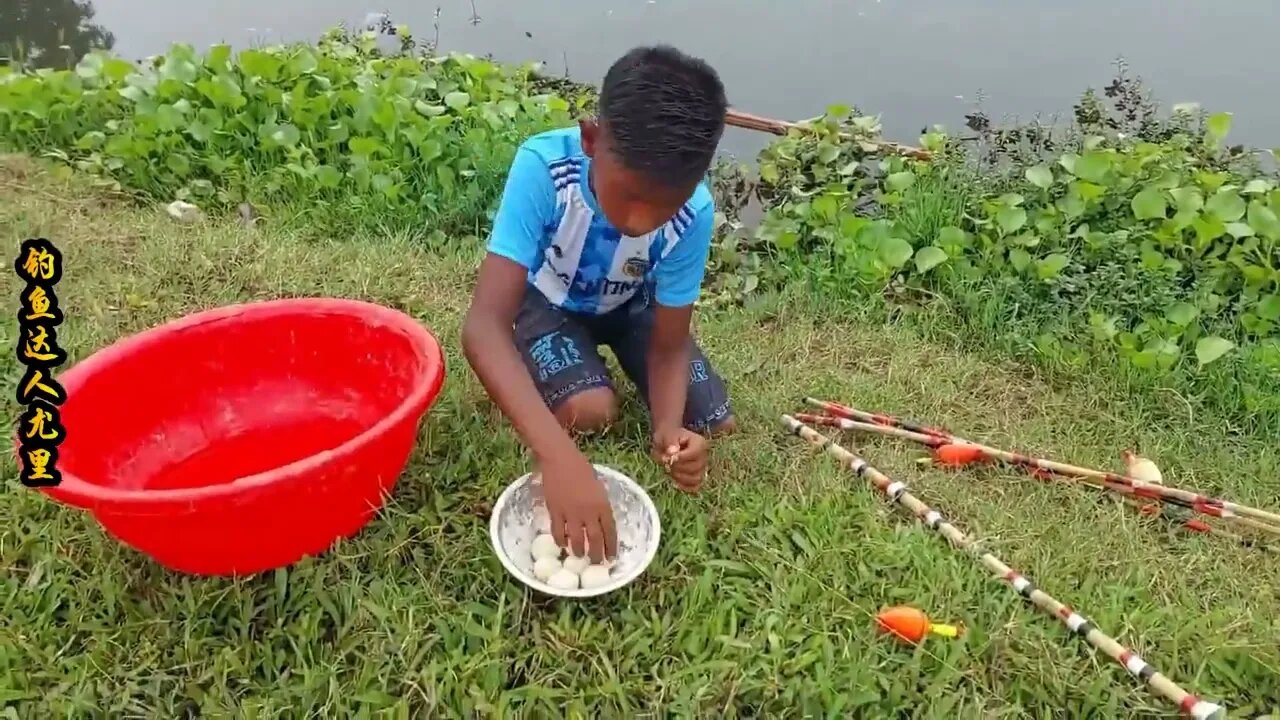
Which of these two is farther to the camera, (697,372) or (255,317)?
(697,372)

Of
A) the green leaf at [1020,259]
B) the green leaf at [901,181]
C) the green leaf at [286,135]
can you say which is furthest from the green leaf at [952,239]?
the green leaf at [286,135]

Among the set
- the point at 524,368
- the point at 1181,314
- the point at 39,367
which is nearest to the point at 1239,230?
the point at 1181,314

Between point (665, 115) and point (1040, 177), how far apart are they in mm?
1813

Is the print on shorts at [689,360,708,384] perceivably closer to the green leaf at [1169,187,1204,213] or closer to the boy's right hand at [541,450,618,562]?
the boy's right hand at [541,450,618,562]

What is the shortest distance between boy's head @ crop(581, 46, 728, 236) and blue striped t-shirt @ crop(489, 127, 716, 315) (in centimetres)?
27

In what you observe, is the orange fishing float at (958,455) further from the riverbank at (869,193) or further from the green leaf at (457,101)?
the green leaf at (457,101)

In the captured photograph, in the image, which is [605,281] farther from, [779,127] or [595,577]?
[779,127]

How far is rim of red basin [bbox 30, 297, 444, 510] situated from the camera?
4.84ft

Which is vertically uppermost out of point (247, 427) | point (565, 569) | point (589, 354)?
point (589, 354)

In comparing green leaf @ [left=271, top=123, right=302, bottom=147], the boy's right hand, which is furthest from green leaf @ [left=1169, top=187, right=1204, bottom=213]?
green leaf @ [left=271, top=123, right=302, bottom=147]

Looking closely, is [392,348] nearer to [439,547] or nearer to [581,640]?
[439,547]

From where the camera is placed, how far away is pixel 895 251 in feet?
9.66

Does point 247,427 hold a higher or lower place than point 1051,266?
lower

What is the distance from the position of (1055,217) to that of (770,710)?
188 centimetres
